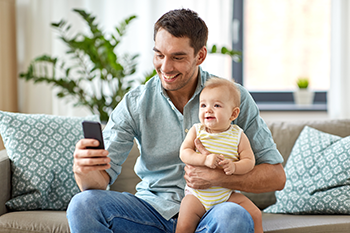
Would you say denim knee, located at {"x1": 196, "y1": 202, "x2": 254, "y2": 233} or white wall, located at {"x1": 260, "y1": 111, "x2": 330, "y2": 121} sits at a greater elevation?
white wall, located at {"x1": 260, "y1": 111, "x2": 330, "y2": 121}

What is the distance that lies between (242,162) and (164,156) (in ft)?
1.14

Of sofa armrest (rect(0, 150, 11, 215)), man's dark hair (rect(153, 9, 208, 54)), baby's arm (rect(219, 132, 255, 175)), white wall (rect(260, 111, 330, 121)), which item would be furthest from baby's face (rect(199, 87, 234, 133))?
white wall (rect(260, 111, 330, 121))

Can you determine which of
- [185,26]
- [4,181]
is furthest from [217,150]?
[4,181]

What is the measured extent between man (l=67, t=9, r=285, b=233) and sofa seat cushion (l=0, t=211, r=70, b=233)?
0.33 m

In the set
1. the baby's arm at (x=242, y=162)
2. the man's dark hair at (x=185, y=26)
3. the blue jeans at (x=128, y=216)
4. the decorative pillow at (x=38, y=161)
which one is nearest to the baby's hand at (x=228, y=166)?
the baby's arm at (x=242, y=162)

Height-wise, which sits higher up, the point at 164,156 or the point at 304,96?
the point at 304,96

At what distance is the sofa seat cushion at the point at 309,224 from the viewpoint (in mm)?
1563

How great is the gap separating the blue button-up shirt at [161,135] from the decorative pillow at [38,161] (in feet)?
1.46

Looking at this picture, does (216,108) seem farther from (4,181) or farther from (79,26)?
(79,26)

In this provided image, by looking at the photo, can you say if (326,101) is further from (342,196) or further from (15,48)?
(15,48)

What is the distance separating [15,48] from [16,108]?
1.69 ft

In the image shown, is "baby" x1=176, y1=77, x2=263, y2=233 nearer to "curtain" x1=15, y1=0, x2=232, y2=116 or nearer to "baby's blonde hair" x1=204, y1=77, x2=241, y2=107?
"baby's blonde hair" x1=204, y1=77, x2=241, y2=107

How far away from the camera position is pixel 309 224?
159cm

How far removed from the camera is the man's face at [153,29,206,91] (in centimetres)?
144
